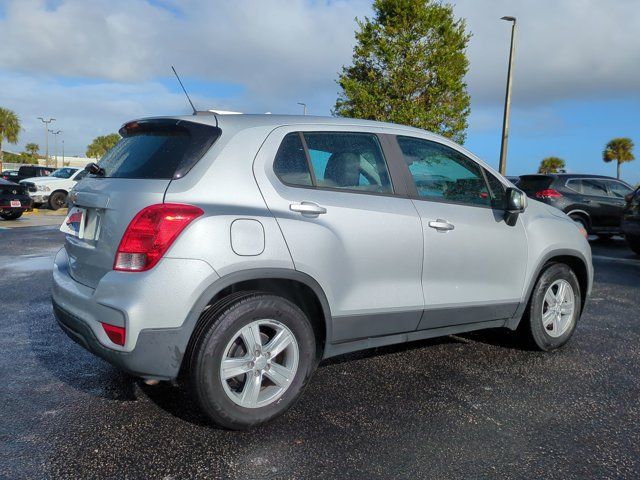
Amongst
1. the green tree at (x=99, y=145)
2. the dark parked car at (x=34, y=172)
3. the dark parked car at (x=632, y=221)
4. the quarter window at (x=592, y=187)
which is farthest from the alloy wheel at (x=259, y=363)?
the green tree at (x=99, y=145)

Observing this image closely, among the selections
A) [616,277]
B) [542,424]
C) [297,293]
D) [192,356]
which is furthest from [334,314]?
[616,277]

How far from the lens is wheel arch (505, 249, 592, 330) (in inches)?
171

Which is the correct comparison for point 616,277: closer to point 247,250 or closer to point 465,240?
point 465,240

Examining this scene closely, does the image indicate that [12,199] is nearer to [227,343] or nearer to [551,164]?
[227,343]

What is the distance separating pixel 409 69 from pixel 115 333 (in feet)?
63.9

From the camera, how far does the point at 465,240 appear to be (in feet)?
12.7

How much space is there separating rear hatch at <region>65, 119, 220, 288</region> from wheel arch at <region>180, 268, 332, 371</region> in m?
0.52

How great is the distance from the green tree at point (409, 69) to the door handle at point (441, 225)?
1722cm

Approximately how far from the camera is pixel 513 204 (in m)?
4.09

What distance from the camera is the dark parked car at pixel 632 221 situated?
35.2 ft

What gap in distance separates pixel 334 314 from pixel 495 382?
1391 mm

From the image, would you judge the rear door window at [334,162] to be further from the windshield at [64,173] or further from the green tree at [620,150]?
the green tree at [620,150]

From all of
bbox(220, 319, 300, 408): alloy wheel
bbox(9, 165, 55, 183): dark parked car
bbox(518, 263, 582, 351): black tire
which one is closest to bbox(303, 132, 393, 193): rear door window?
bbox(220, 319, 300, 408): alloy wheel

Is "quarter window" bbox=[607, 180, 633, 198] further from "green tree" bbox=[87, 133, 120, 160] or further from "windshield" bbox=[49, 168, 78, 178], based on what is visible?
"green tree" bbox=[87, 133, 120, 160]
